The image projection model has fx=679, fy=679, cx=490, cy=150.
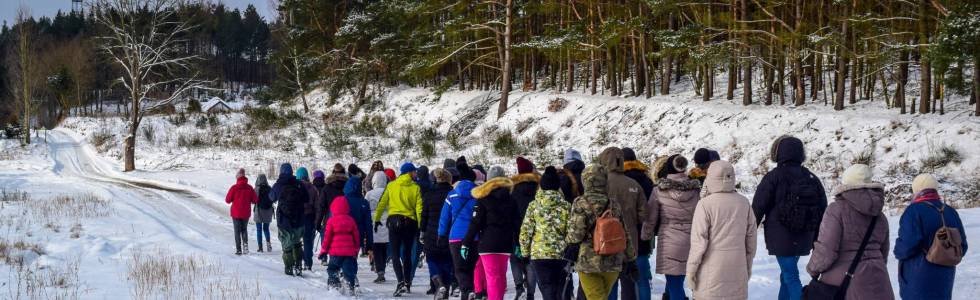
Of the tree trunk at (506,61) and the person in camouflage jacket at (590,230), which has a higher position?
the tree trunk at (506,61)

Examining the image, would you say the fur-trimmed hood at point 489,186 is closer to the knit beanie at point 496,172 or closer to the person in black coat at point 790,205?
the knit beanie at point 496,172

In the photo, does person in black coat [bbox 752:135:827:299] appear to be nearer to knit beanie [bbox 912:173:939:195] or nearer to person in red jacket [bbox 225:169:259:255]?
knit beanie [bbox 912:173:939:195]

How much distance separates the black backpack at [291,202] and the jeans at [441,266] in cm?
256

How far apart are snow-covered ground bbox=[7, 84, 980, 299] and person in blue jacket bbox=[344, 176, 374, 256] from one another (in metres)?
0.73

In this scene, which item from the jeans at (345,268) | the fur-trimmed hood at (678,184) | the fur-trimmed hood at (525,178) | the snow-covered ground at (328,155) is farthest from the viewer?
the snow-covered ground at (328,155)

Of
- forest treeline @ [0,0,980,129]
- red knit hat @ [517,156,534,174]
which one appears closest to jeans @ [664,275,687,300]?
red knit hat @ [517,156,534,174]

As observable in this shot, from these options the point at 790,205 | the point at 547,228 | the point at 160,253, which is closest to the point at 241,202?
the point at 160,253

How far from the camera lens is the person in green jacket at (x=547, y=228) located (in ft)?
Result: 19.5

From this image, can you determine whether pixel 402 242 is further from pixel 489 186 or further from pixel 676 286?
pixel 676 286

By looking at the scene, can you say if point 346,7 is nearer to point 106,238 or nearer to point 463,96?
point 463,96

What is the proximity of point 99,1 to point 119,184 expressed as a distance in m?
8.84

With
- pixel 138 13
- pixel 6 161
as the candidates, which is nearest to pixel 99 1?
pixel 138 13

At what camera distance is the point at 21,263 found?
31.2ft

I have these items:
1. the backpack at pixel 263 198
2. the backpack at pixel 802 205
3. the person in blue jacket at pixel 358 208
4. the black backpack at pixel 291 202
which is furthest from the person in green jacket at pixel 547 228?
the backpack at pixel 263 198
